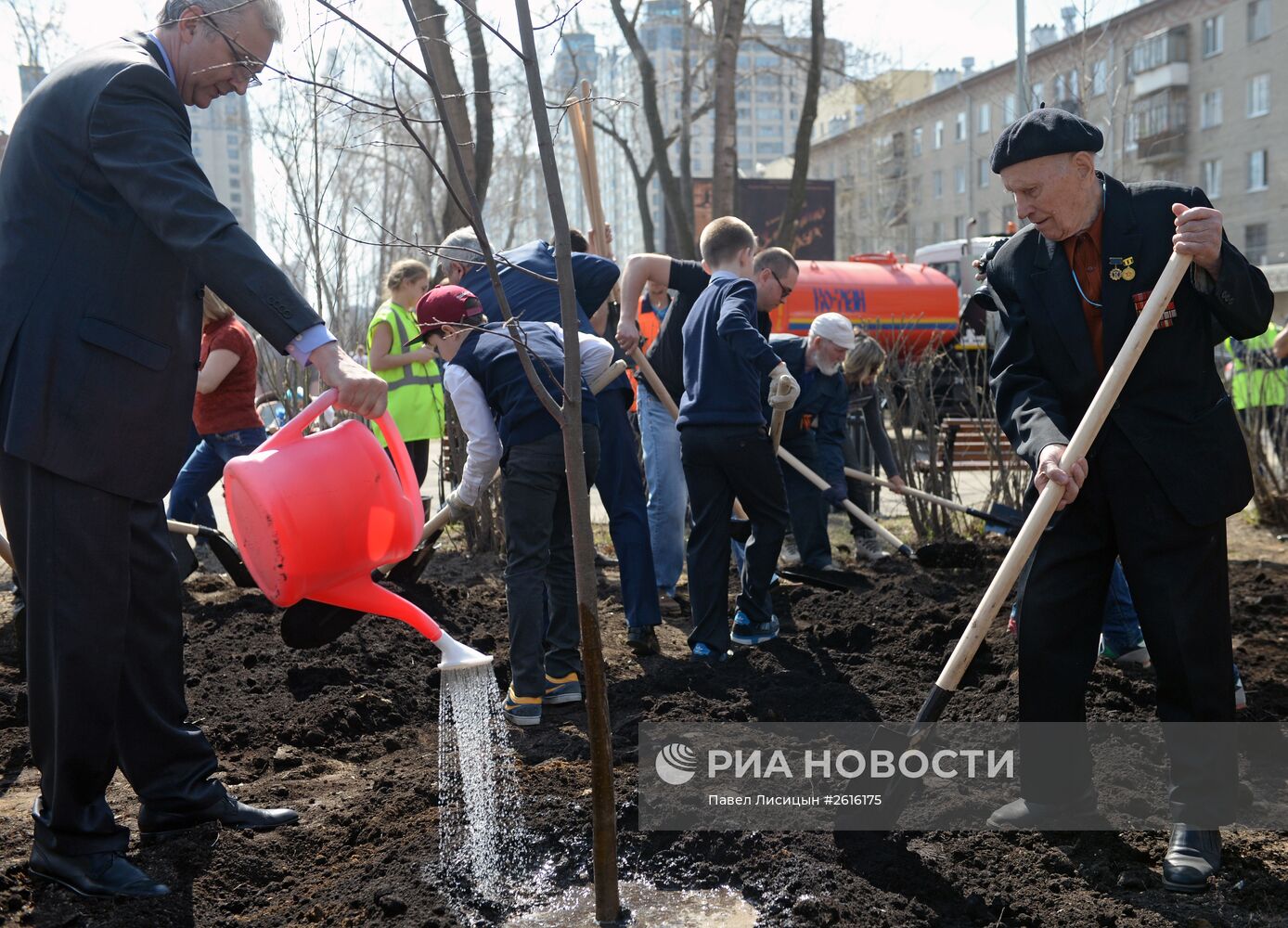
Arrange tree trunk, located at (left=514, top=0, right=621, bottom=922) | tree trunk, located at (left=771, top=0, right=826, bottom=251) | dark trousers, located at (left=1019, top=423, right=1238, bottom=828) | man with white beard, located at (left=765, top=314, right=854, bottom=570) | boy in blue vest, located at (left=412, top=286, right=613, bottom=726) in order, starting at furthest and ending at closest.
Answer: tree trunk, located at (left=771, top=0, right=826, bottom=251), man with white beard, located at (left=765, top=314, right=854, bottom=570), boy in blue vest, located at (left=412, top=286, right=613, bottom=726), dark trousers, located at (left=1019, top=423, right=1238, bottom=828), tree trunk, located at (left=514, top=0, right=621, bottom=922)

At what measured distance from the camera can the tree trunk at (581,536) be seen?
2059 mm

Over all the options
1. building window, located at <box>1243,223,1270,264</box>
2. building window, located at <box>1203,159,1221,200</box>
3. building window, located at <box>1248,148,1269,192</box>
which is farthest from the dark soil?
building window, located at <box>1203,159,1221,200</box>

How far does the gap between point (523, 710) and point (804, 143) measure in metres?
9.31

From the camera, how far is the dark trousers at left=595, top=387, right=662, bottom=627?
4.80m

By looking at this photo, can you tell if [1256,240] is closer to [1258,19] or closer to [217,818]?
[1258,19]

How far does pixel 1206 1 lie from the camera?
36.8m

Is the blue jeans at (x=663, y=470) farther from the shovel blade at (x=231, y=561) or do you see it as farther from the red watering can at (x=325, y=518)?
the red watering can at (x=325, y=518)

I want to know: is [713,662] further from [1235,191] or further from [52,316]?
[1235,191]

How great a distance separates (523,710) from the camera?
390cm

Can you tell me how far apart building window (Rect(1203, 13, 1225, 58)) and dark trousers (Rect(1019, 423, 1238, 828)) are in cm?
3972

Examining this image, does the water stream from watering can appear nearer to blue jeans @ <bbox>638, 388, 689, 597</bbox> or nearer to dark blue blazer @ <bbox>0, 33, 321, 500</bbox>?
dark blue blazer @ <bbox>0, 33, 321, 500</bbox>

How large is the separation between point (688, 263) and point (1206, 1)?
126 feet

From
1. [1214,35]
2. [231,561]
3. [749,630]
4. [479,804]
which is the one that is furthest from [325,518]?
[1214,35]

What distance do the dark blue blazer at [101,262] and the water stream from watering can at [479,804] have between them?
92 cm
